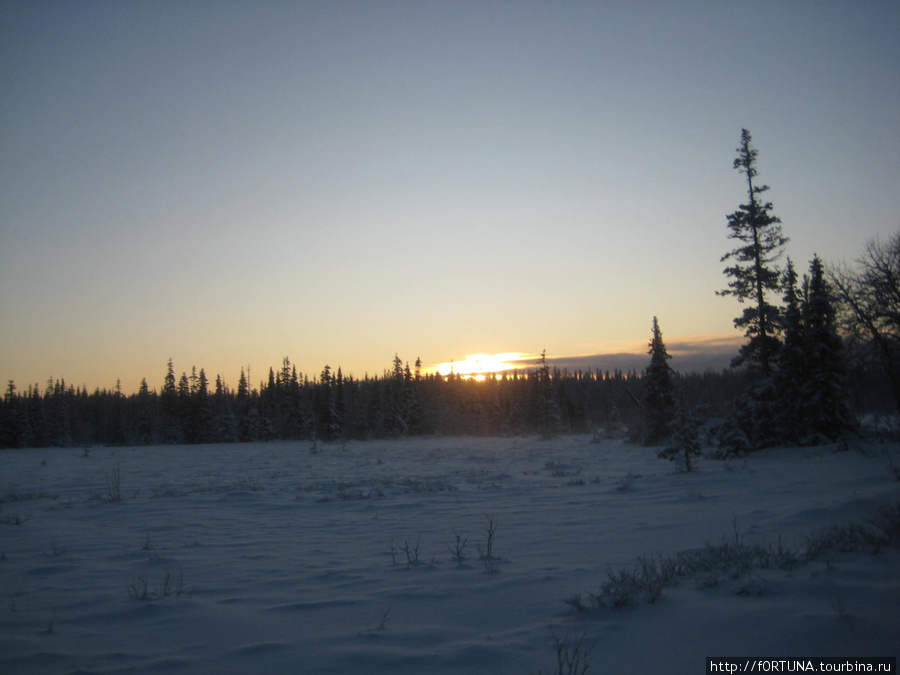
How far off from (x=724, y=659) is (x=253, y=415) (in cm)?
7347

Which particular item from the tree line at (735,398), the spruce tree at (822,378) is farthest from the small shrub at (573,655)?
the spruce tree at (822,378)

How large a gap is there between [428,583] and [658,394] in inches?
1303

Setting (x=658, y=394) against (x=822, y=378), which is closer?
(x=822, y=378)

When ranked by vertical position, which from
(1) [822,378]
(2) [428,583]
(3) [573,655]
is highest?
(1) [822,378]

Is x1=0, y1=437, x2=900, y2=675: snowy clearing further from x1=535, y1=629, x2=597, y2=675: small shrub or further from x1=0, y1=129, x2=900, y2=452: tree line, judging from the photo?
x1=0, y1=129, x2=900, y2=452: tree line

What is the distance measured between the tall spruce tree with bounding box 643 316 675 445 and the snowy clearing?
2262cm

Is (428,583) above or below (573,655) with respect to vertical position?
below

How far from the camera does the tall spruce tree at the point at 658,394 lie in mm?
34125

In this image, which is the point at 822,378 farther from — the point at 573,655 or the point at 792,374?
the point at 573,655

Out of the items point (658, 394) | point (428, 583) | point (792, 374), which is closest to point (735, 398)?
point (792, 374)

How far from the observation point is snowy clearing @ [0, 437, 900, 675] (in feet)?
12.7

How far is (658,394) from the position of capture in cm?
3538

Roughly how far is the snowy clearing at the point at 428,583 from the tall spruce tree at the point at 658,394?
74.2ft

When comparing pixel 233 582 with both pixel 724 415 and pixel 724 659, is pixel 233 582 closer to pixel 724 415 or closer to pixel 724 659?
pixel 724 659
